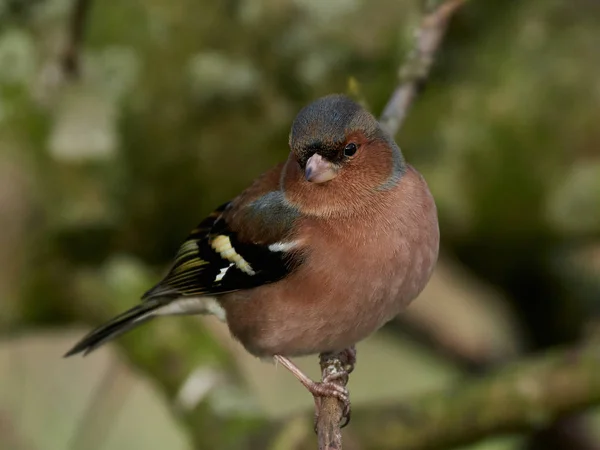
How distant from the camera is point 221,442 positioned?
3027 mm

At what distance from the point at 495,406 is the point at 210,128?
162 centimetres

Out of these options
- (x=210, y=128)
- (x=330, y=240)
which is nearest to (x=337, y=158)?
(x=330, y=240)

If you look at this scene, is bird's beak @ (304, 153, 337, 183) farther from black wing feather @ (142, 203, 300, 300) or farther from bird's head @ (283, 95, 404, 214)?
black wing feather @ (142, 203, 300, 300)

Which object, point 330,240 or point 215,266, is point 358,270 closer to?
point 330,240

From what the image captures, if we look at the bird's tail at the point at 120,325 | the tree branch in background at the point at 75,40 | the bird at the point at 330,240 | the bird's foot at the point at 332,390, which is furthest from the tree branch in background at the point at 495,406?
the tree branch in background at the point at 75,40

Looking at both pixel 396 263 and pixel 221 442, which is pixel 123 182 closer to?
pixel 221 442

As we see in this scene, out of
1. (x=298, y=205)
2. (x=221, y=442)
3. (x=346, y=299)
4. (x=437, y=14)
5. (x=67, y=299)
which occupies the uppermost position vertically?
(x=437, y=14)

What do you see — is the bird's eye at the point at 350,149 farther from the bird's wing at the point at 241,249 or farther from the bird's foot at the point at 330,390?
the bird's foot at the point at 330,390

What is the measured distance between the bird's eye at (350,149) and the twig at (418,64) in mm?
255

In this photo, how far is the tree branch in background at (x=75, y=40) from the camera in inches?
130

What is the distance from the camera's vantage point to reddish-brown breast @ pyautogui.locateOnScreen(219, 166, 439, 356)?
2.54m

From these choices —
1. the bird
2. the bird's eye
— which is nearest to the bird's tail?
the bird

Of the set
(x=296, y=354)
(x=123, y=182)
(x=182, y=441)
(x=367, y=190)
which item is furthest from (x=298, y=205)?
(x=182, y=441)

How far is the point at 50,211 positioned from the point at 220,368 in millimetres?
956
